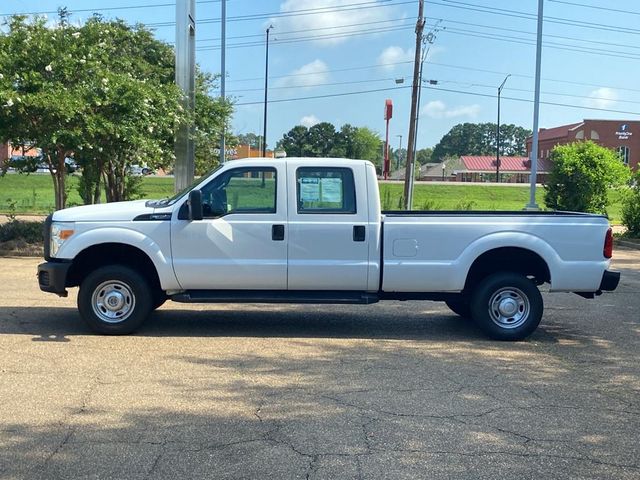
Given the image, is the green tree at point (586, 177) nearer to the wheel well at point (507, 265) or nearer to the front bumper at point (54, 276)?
the wheel well at point (507, 265)

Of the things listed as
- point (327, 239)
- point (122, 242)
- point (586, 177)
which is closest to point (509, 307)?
point (327, 239)

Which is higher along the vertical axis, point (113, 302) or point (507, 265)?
point (507, 265)

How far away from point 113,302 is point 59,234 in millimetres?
970

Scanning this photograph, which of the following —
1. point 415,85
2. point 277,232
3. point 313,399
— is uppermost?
point 415,85

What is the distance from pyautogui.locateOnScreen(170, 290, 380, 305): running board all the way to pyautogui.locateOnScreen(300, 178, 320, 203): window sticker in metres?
1.07

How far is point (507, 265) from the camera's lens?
7.84m

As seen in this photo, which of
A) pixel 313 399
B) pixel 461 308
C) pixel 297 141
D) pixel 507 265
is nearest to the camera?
pixel 313 399

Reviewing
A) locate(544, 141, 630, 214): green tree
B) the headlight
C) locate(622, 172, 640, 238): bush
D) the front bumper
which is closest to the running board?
the front bumper

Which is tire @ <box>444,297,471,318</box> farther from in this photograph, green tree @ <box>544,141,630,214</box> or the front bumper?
green tree @ <box>544,141,630,214</box>

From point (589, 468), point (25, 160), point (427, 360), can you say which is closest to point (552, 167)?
point (25, 160)

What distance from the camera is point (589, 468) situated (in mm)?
4090

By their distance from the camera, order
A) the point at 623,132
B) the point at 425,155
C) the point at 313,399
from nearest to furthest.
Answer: the point at 313,399 → the point at 623,132 → the point at 425,155

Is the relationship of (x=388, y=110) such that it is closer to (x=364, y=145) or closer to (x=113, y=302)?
(x=364, y=145)

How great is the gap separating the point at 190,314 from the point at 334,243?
2.65m
